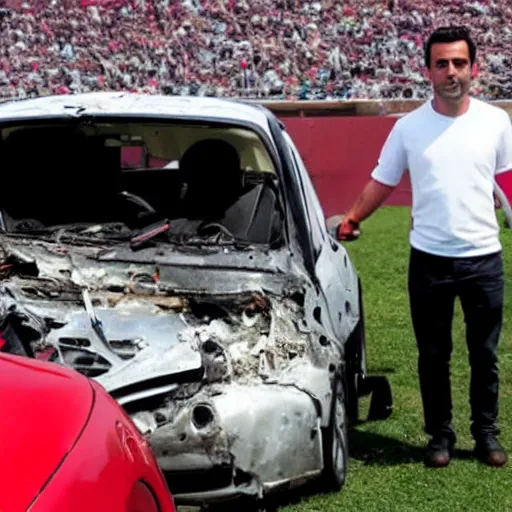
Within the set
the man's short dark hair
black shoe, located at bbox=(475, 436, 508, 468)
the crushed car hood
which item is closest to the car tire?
black shoe, located at bbox=(475, 436, 508, 468)

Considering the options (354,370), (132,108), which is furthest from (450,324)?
(132,108)

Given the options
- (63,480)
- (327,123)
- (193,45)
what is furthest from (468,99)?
(193,45)

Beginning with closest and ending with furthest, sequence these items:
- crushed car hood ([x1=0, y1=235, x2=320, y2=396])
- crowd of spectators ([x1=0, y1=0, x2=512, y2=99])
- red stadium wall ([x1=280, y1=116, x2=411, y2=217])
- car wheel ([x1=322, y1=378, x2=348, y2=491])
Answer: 1. crushed car hood ([x1=0, y1=235, x2=320, y2=396])
2. car wheel ([x1=322, y1=378, x2=348, y2=491])
3. red stadium wall ([x1=280, y1=116, x2=411, y2=217])
4. crowd of spectators ([x1=0, y1=0, x2=512, y2=99])

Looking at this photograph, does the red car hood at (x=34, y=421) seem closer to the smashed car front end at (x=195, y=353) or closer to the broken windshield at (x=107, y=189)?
the smashed car front end at (x=195, y=353)

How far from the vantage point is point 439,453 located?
4.85 meters

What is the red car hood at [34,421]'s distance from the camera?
6.68 feet

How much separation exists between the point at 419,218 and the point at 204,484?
1.48m

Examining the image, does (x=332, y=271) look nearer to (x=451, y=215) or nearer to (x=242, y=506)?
(x=451, y=215)

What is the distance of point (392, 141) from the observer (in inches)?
185

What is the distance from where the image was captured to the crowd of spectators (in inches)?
942

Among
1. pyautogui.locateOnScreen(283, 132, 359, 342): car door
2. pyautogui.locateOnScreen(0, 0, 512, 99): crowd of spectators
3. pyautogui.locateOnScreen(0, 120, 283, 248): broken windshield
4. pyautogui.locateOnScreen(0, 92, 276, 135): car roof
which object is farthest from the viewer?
pyautogui.locateOnScreen(0, 0, 512, 99): crowd of spectators

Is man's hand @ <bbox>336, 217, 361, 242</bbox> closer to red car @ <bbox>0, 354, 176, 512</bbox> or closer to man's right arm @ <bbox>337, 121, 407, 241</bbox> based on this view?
man's right arm @ <bbox>337, 121, 407, 241</bbox>

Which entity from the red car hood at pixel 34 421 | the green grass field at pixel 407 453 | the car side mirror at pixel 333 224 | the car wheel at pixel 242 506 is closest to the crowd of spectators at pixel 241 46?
the green grass field at pixel 407 453

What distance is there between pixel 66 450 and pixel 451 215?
2693 mm
